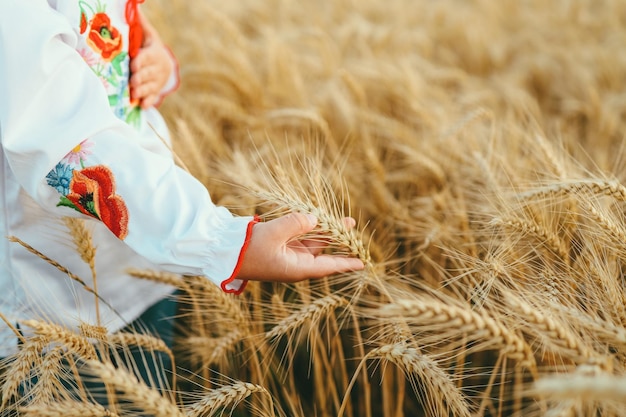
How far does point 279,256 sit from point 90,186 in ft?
0.98

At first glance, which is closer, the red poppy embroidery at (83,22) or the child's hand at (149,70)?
the red poppy embroidery at (83,22)

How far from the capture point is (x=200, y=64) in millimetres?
2016

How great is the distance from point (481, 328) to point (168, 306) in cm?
83

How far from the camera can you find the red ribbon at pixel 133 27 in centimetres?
96

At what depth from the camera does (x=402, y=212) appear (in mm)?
1369

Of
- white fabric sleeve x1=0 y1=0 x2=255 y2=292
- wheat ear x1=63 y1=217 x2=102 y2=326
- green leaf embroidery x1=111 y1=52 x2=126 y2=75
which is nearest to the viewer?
white fabric sleeve x1=0 y1=0 x2=255 y2=292

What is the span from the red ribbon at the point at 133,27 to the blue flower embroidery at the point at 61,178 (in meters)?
0.37

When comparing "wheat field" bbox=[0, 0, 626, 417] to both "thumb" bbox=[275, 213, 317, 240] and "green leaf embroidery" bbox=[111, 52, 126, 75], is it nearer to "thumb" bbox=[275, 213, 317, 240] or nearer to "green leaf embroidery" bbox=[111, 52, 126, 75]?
"thumb" bbox=[275, 213, 317, 240]

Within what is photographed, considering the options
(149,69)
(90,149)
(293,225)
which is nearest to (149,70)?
(149,69)

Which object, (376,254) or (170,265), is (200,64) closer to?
(376,254)

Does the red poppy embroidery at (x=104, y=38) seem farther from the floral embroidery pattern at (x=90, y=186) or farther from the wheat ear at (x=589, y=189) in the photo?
the wheat ear at (x=589, y=189)

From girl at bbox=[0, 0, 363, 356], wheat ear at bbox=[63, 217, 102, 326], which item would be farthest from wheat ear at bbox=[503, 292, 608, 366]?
wheat ear at bbox=[63, 217, 102, 326]

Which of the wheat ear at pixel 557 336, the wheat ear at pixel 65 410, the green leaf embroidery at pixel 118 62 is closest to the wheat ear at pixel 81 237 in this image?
the wheat ear at pixel 65 410

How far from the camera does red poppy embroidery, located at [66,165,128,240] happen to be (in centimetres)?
75
